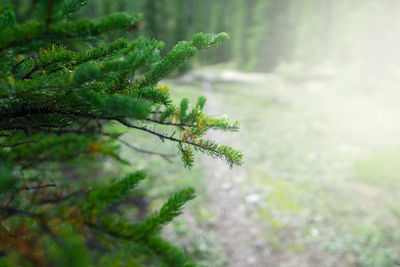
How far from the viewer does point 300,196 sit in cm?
622

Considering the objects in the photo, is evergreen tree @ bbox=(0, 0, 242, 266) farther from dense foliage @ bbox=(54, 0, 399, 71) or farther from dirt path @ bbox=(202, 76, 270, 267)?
dense foliage @ bbox=(54, 0, 399, 71)

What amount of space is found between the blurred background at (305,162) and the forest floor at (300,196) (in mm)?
29

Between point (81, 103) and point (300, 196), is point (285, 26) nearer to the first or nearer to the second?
point (300, 196)

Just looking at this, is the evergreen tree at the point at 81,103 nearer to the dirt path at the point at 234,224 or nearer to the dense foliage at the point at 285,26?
the dirt path at the point at 234,224

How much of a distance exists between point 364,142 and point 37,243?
1344 centimetres

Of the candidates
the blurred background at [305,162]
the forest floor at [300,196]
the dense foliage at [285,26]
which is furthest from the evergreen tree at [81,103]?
the dense foliage at [285,26]

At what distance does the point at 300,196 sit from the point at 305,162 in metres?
2.69

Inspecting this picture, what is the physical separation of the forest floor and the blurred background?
0.03 metres

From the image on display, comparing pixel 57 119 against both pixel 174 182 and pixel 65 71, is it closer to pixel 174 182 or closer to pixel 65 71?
pixel 65 71

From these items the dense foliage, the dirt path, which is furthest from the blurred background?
the dense foliage

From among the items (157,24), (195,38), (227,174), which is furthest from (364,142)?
(157,24)

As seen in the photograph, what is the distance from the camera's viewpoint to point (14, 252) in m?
0.85

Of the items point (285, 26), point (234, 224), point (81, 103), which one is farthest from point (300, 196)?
point (285, 26)

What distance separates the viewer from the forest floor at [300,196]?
4.46m
